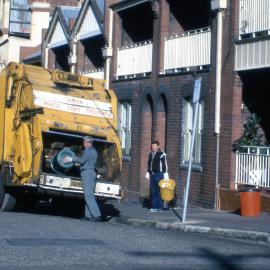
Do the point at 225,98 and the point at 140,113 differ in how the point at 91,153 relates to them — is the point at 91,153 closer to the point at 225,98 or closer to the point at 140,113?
the point at 225,98

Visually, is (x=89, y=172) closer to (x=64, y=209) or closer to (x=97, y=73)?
(x=64, y=209)

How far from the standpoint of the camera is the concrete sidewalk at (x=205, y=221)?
17.7m

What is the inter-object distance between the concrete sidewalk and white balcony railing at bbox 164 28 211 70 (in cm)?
399

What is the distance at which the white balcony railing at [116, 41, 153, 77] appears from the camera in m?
28.8

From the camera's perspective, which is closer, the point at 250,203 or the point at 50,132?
the point at 50,132

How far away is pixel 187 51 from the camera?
2583cm

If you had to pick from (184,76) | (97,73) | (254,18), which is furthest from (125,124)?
(254,18)

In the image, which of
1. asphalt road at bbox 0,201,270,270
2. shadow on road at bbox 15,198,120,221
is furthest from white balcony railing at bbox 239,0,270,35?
asphalt road at bbox 0,201,270,270

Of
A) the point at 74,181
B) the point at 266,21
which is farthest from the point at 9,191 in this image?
the point at 266,21

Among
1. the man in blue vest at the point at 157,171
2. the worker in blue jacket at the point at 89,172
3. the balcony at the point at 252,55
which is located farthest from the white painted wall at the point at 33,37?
the worker in blue jacket at the point at 89,172

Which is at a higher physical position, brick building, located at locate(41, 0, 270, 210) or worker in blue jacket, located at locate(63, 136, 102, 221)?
brick building, located at locate(41, 0, 270, 210)

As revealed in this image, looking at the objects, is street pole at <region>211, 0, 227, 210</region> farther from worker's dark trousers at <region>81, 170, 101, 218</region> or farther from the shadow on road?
worker's dark trousers at <region>81, 170, 101, 218</region>

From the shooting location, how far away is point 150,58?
2856cm

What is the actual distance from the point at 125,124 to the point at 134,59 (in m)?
2.22
